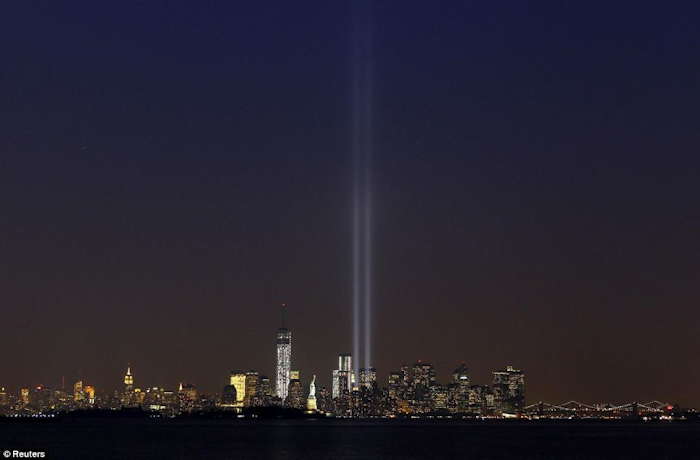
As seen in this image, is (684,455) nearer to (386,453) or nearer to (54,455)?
(386,453)

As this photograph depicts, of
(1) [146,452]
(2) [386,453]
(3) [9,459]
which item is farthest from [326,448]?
(3) [9,459]

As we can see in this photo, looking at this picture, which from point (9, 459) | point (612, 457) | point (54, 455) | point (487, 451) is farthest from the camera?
point (487, 451)

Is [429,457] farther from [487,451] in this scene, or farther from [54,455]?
[54,455]

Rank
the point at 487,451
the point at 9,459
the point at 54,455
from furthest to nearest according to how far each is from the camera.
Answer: the point at 487,451 → the point at 54,455 → the point at 9,459

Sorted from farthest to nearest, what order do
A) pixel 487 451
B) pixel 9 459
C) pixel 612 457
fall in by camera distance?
pixel 487 451 → pixel 612 457 → pixel 9 459

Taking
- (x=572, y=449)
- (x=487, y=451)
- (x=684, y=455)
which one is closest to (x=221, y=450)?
(x=487, y=451)

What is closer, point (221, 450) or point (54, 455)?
point (54, 455)

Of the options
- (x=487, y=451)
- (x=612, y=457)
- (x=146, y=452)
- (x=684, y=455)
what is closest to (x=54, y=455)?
(x=146, y=452)

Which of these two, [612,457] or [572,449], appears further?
[572,449]
